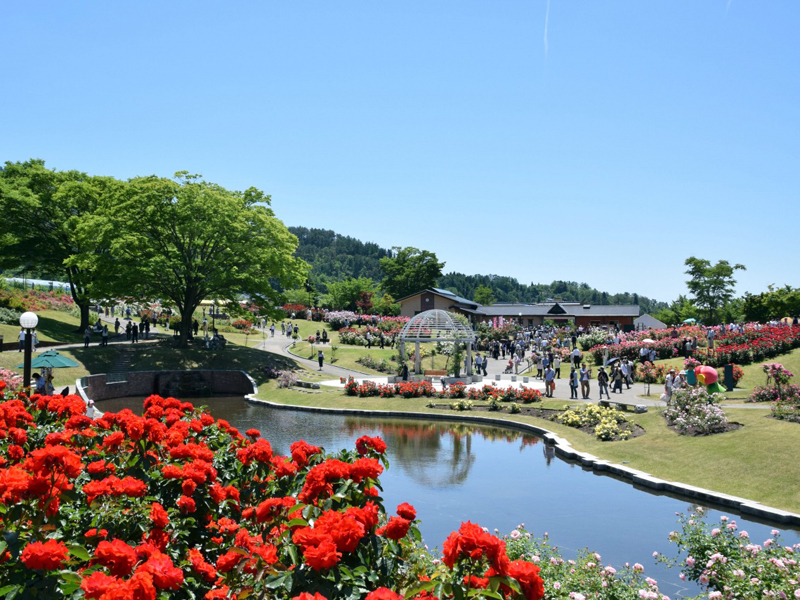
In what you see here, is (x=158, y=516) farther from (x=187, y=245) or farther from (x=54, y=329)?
(x=54, y=329)

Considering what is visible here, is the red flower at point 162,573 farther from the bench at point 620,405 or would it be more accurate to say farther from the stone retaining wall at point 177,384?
the stone retaining wall at point 177,384

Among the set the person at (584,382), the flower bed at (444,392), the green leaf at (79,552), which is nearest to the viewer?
the green leaf at (79,552)

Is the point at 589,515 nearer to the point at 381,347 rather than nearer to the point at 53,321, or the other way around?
the point at 381,347

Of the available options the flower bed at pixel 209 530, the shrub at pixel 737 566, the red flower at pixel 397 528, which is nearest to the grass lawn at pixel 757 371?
the shrub at pixel 737 566

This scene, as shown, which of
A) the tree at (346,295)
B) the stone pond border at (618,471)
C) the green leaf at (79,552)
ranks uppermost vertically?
the tree at (346,295)

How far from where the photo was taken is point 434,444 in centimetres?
2067

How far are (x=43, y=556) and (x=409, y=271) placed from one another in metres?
94.6

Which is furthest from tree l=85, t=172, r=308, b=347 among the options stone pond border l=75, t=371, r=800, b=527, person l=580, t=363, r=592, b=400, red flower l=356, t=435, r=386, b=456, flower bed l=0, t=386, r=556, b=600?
red flower l=356, t=435, r=386, b=456

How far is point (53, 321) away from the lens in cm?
4581

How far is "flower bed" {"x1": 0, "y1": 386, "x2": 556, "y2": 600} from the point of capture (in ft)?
13.4

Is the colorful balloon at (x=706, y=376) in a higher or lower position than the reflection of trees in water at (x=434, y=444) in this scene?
higher

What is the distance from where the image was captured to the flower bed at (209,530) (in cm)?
408

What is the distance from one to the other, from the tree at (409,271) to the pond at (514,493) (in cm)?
7524

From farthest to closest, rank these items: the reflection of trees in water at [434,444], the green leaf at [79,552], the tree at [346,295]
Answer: the tree at [346,295] < the reflection of trees in water at [434,444] < the green leaf at [79,552]
